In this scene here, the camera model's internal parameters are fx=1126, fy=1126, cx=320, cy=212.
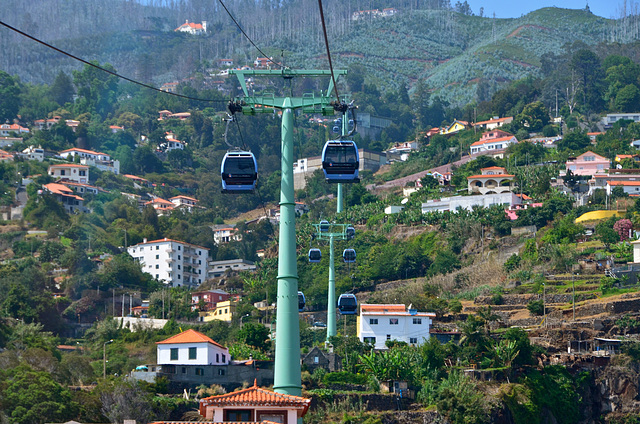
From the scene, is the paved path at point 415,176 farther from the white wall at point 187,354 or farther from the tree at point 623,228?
the white wall at point 187,354

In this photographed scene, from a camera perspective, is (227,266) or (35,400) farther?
(227,266)

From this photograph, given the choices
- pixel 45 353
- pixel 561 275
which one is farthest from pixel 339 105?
pixel 561 275

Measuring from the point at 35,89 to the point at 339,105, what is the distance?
563 ft

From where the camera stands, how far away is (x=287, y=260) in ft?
93.0

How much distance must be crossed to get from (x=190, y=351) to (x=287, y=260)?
36678 millimetres

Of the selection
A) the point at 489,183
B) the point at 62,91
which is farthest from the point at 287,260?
the point at 62,91

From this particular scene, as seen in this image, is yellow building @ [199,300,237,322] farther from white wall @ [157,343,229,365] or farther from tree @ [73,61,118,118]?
tree @ [73,61,118,118]

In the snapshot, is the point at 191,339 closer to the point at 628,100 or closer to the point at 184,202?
the point at 184,202

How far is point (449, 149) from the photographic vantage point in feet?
470

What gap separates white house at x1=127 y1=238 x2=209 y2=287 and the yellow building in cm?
1705

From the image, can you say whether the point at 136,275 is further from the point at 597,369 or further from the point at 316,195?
the point at 597,369

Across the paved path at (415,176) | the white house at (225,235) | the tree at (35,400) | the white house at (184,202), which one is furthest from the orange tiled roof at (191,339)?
the white house at (184,202)

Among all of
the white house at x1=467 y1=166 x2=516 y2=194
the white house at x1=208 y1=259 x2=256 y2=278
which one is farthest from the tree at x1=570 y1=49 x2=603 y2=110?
the white house at x1=208 y1=259 x2=256 y2=278

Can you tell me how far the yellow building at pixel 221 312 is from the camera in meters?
93.3
